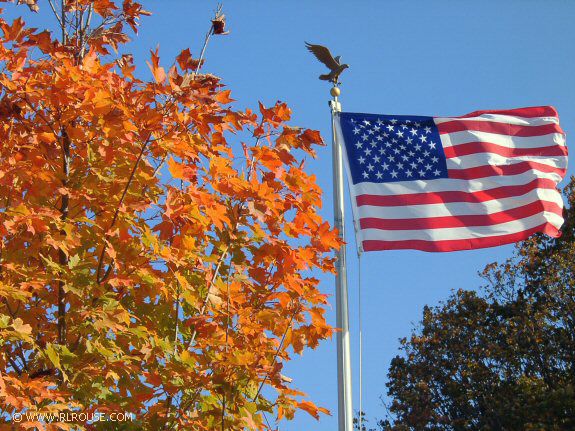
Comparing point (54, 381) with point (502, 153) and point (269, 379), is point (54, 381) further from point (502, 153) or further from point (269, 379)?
point (502, 153)

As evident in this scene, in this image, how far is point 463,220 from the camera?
30.7 ft

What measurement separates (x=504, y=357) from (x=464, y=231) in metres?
12.4

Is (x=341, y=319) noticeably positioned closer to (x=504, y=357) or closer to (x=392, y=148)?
(x=392, y=148)

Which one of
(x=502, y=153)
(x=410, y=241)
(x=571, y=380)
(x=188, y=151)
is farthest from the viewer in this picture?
(x=571, y=380)

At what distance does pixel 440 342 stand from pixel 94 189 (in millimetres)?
18089

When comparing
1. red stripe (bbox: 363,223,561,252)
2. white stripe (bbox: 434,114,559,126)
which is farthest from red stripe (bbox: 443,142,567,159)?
red stripe (bbox: 363,223,561,252)

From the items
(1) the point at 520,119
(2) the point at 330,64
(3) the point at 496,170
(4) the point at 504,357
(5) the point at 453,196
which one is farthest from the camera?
(4) the point at 504,357

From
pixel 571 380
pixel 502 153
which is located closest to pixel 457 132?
pixel 502 153

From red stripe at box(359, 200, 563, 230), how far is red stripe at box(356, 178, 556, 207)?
22cm

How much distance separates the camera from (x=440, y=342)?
72.0 feet

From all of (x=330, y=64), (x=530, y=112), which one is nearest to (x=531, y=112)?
(x=530, y=112)

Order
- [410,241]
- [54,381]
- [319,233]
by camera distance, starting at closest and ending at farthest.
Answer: [54,381] < [319,233] < [410,241]

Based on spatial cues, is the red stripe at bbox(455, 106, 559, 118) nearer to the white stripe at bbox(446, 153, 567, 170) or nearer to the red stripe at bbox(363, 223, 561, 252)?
the white stripe at bbox(446, 153, 567, 170)

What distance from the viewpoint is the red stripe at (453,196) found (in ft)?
30.2
